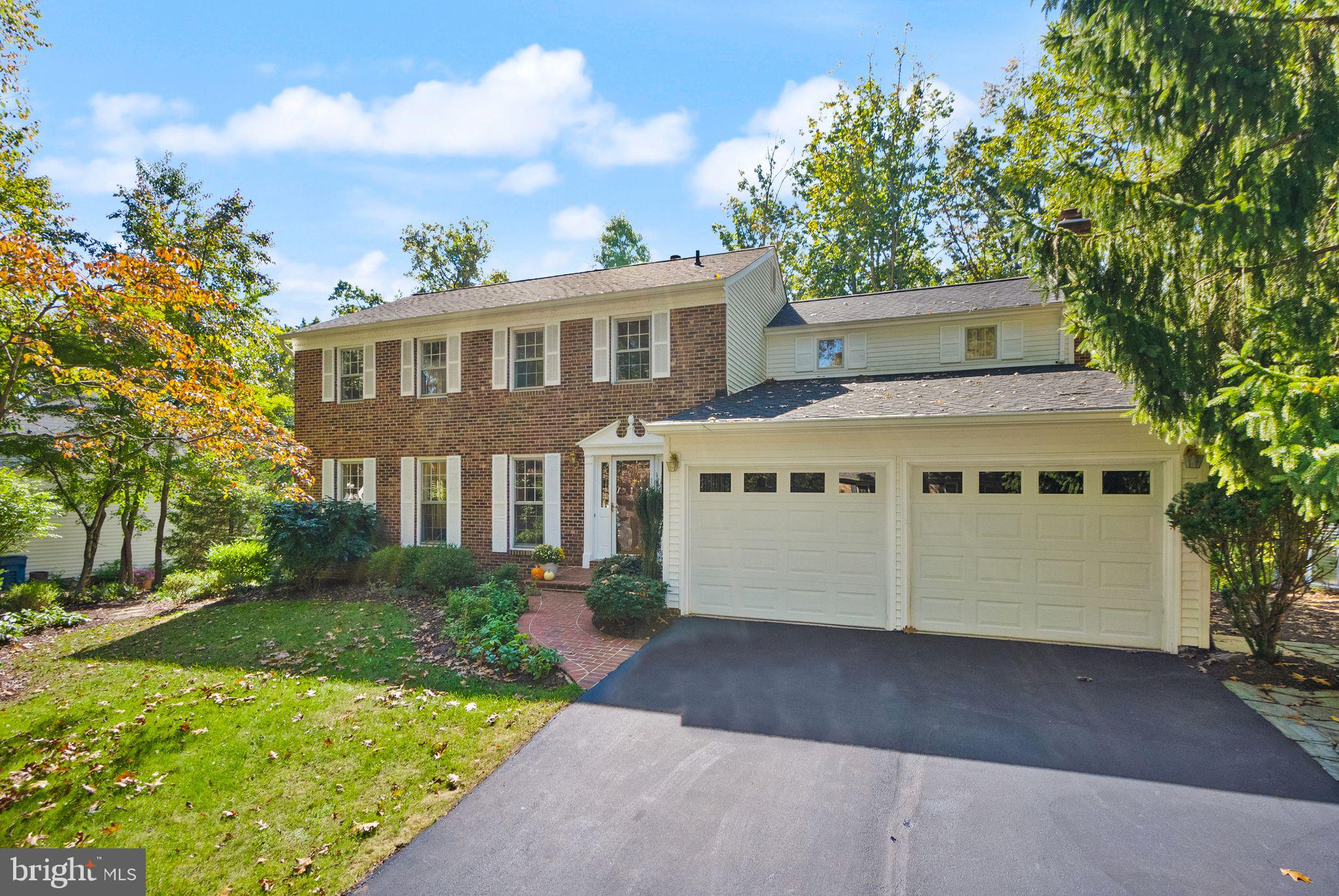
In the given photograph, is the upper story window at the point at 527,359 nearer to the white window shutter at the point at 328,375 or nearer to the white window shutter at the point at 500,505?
the white window shutter at the point at 500,505

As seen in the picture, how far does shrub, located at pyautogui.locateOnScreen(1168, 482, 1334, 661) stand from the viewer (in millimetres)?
6039

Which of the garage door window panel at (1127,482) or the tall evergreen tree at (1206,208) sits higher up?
the tall evergreen tree at (1206,208)

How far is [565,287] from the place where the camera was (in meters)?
13.4

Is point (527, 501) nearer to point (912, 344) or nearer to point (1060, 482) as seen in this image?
point (912, 344)

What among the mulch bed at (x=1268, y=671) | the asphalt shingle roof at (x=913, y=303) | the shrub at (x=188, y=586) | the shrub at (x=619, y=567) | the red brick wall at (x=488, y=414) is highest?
the asphalt shingle roof at (x=913, y=303)

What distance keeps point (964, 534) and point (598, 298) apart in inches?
293

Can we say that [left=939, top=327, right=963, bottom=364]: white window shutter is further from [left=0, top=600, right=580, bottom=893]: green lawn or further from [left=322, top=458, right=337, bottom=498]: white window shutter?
[left=322, top=458, right=337, bottom=498]: white window shutter

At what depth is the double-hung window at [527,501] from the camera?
1188 cm

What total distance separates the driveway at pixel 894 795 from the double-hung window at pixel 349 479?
33.0 feet

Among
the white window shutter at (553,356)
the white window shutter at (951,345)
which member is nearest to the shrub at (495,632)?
the white window shutter at (553,356)

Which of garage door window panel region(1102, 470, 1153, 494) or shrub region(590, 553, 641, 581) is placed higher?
garage door window panel region(1102, 470, 1153, 494)

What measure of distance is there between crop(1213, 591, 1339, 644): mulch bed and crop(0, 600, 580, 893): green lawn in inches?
355

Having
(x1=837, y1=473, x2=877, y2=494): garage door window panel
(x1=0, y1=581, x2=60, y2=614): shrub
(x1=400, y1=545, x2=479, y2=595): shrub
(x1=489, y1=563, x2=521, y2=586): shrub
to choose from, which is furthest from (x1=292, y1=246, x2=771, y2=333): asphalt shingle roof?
(x1=0, y1=581, x2=60, y2=614): shrub

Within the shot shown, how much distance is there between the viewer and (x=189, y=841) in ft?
11.5
